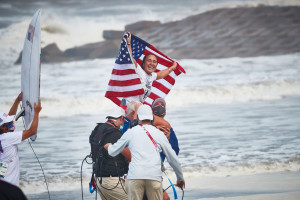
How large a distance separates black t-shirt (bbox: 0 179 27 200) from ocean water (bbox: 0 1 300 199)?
324 centimetres

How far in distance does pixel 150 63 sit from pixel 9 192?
2322 mm

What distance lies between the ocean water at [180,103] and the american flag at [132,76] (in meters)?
1.77

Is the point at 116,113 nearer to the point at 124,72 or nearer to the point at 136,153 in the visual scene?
the point at 136,153

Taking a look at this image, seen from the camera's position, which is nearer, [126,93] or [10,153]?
[10,153]

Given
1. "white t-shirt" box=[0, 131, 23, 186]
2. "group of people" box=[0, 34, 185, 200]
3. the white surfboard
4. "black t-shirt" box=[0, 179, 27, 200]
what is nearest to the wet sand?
"group of people" box=[0, 34, 185, 200]

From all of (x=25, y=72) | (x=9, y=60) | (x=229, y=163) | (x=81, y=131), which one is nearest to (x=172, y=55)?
(x=9, y=60)

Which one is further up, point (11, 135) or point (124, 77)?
point (124, 77)

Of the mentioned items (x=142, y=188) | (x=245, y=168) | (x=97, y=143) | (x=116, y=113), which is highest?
(x=116, y=113)

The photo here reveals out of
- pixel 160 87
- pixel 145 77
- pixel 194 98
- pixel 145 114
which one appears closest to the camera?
pixel 145 114

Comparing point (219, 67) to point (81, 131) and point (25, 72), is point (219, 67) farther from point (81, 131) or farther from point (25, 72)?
point (25, 72)

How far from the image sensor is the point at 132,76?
6391 mm

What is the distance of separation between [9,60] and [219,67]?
955cm

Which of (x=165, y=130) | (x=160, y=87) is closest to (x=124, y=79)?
(x=160, y=87)

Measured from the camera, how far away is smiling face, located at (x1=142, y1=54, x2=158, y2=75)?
20.3 feet
